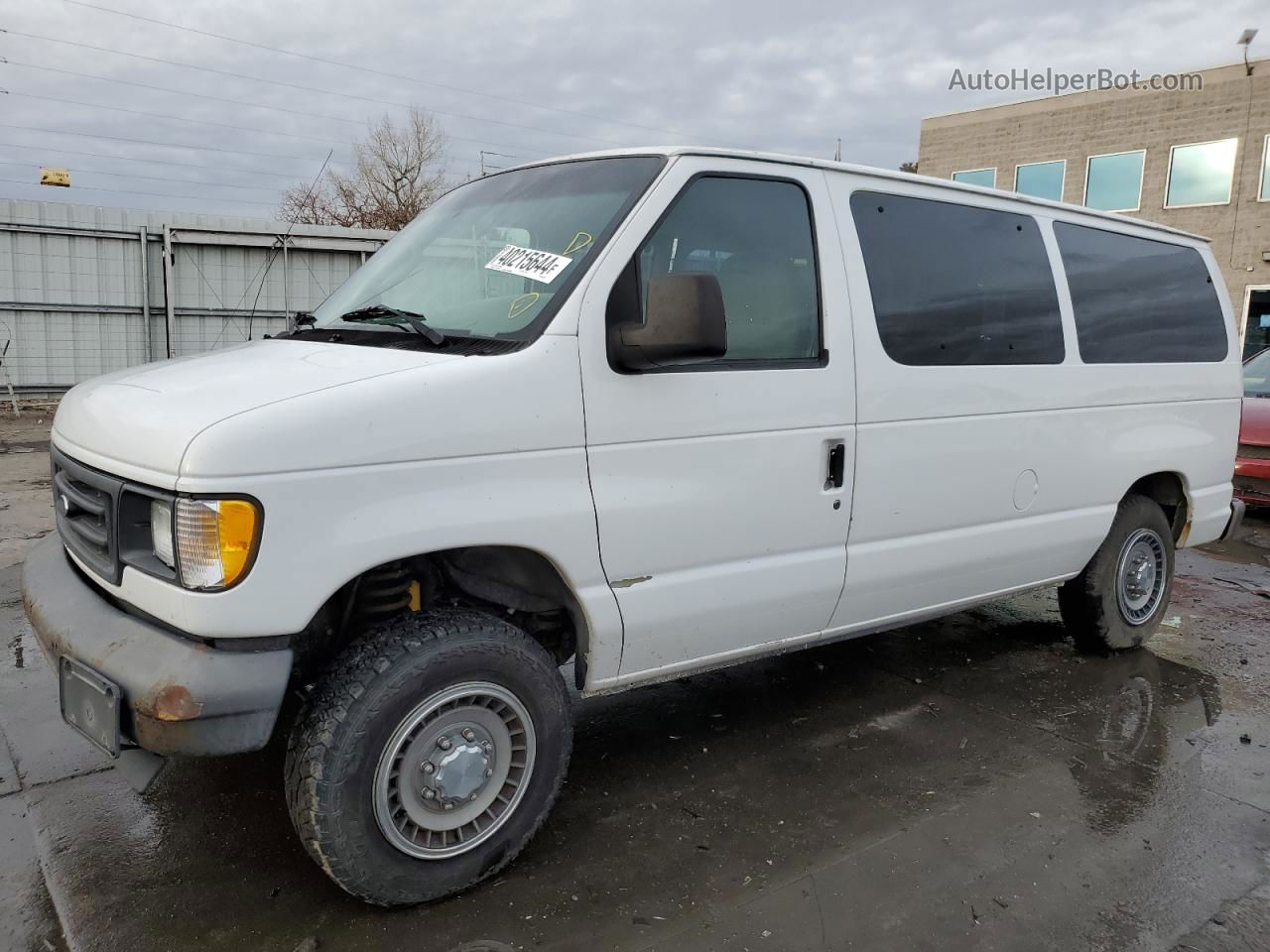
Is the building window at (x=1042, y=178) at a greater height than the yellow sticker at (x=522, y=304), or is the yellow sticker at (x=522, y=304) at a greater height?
the building window at (x=1042, y=178)

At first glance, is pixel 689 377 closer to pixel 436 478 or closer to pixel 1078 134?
pixel 436 478

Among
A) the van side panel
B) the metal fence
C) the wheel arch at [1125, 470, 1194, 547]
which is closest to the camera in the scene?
the van side panel

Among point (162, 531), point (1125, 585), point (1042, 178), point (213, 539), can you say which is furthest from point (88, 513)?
point (1042, 178)

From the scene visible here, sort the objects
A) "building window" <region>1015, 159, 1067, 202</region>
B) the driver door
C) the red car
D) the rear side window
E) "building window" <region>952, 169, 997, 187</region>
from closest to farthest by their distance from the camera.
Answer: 1. the driver door
2. the rear side window
3. the red car
4. "building window" <region>1015, 159, 1067, 202</region>
5. "building window" <region>952, 169, 997, 187</region>

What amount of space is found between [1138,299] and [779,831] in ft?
10.7

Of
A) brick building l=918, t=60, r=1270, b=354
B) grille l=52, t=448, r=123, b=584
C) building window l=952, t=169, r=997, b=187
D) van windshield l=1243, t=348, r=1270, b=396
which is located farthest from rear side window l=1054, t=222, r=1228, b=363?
building window l=952, t=169, r=997, b=187

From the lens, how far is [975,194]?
4.00 meters

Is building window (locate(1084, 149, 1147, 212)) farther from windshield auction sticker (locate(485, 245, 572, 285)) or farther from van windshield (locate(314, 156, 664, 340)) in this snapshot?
windshield auction sticker (locate(485, 245, 572, 285))

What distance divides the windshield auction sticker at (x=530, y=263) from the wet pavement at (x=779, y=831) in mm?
1830

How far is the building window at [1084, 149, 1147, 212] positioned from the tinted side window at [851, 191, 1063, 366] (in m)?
21.5

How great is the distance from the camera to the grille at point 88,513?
2.48m

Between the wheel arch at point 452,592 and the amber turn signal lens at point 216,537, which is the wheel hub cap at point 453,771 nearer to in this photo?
the wheel arch at point 452,592

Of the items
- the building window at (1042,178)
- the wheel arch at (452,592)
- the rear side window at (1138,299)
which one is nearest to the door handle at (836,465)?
the wheel arch at (452,592)

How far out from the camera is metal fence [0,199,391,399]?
49.8 ft
